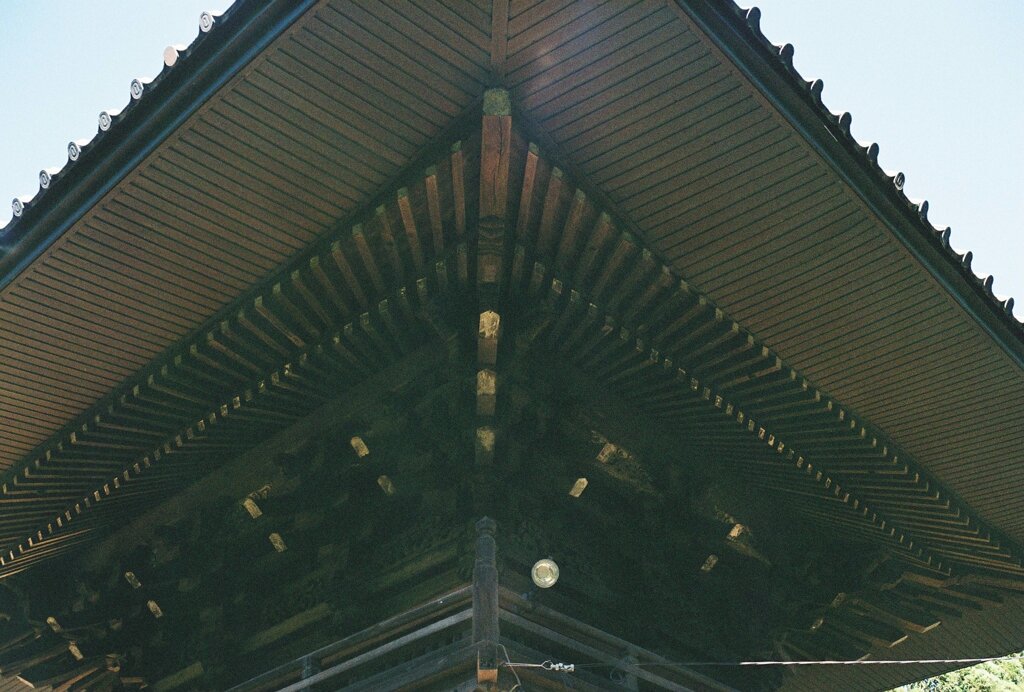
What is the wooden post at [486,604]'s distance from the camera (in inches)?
194

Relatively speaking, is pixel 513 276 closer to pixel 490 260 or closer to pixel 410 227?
pixel 490 260

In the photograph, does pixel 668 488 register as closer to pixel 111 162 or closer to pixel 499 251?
pixel 499 251

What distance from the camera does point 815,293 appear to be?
5867 mm

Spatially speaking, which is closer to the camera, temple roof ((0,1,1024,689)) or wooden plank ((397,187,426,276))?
temple roof ((0,1,1024,689))

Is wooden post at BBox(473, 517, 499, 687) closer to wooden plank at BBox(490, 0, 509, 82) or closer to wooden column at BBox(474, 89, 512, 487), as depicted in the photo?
wooden column at BBox(474, 89, 512, 487)

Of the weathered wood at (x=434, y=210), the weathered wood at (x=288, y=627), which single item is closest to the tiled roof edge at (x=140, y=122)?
the weathered wood at (x=434, y=210)

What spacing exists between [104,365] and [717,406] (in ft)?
14.0

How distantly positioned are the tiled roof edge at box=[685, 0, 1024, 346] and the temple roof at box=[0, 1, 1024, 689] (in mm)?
19

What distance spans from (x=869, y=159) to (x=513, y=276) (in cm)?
217

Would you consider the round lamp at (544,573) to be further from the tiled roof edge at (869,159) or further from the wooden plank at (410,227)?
the tiled roof edge at (869,159)

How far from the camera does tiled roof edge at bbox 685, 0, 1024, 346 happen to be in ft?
15.0

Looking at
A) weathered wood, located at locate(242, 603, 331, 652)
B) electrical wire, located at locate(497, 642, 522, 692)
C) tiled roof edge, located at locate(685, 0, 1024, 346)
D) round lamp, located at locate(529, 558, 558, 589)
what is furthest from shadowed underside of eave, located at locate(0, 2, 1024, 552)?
electrical wire, located at locate(497, 642, 522, 692)

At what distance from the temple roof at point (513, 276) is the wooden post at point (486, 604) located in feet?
1.83

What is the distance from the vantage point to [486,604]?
5.30m
